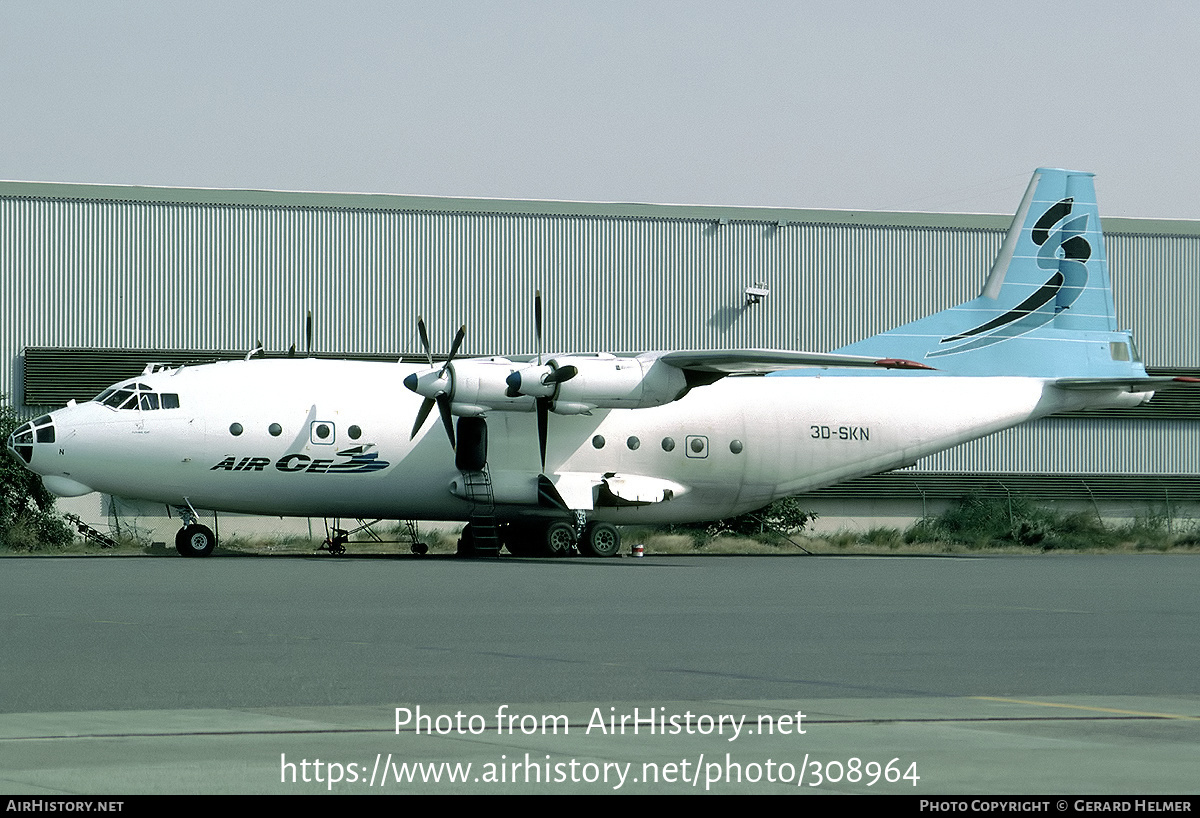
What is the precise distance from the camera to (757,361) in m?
30.7

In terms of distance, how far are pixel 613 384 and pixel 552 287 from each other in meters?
15.7

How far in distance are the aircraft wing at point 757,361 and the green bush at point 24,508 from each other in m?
17.0

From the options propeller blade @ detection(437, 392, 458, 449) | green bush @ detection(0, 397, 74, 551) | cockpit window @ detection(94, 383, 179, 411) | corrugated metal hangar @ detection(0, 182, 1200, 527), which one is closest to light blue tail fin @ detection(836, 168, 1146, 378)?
propeller blade @ detection(437, 392, 458, 449)

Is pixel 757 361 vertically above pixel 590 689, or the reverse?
pixel 757 361

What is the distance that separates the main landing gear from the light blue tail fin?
853 cm

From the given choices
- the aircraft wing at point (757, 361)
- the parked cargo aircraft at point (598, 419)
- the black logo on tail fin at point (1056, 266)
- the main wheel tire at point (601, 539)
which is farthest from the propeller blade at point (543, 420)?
the black logo on tail fin at point (1056, 266)

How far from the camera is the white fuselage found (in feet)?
100

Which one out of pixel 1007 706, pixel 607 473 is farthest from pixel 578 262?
pixel 1007 706

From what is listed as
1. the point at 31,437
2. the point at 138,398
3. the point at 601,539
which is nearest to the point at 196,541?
the point at 138,398

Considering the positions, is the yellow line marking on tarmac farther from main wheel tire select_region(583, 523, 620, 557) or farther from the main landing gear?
main wheel tire select_region(583, 523, 620, 557)

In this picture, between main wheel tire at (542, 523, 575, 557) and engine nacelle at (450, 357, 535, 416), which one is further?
main wheel tire at (542, 523, 575, 557)

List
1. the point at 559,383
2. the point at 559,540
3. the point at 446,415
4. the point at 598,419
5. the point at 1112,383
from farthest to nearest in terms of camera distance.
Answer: the point at 1112,383 < the point at 598,419 < the point at 559,540 < the point at 446,415 < the point at 559,383

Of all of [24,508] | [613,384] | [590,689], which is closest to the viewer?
[590,689]

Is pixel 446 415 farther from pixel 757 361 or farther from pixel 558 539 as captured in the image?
pixel 757 361
